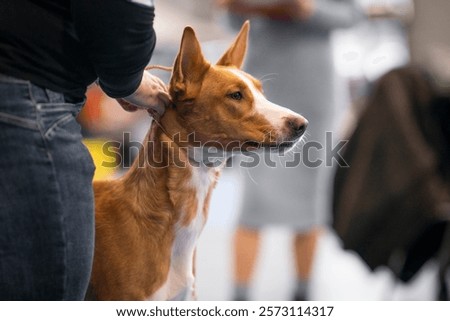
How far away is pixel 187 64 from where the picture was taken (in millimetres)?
822

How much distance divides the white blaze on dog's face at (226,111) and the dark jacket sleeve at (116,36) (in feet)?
0.19

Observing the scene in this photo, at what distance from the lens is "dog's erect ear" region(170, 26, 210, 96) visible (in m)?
0.81

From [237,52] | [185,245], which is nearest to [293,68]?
[237,52]

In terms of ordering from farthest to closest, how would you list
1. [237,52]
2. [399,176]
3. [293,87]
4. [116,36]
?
[399,176], [293,87], [237,52], [116,36]

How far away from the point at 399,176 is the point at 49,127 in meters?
1.34

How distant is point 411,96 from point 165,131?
1266 mm

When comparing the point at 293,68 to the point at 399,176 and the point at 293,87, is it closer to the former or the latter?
the point at 293,87

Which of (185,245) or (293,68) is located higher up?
(293,68)

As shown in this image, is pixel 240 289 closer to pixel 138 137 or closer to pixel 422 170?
pixel 138 137

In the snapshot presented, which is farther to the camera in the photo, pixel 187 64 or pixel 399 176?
pixel 399 176

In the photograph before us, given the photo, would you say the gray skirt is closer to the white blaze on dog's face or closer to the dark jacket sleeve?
the white blaze on dog's face

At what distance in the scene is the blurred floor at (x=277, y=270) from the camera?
1080mm

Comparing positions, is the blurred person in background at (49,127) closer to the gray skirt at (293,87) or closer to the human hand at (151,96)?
the human hand at (151,96)
